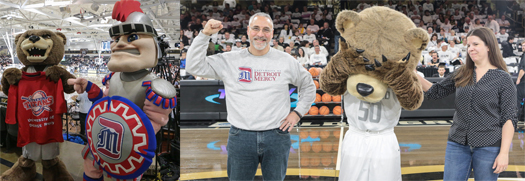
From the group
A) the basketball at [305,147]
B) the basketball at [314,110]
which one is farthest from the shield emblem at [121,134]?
the basketball at [314,110]

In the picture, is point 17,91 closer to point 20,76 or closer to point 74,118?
point 20,76

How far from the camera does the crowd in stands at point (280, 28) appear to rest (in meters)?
6.14

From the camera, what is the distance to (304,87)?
178 centimetres

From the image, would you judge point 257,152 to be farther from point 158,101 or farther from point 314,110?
point 314,110

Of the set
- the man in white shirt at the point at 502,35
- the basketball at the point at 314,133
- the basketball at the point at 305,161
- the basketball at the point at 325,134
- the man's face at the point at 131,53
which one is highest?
the man in white shirt at the point at 502,35

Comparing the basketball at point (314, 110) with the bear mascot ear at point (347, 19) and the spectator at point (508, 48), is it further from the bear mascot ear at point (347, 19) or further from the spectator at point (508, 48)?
the spectator at point (508, 48)

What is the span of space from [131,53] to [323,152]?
7.51 feet

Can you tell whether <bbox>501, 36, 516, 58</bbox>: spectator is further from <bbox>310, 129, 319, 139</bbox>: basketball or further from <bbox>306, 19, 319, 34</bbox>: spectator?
<bbox>310, 129, 319, 139</bbox>: basketball

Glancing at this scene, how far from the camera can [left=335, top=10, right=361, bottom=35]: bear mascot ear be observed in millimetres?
1413

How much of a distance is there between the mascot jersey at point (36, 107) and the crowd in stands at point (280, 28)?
373cm

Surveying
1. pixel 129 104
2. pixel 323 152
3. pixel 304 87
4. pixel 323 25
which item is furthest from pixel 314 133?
pixel 323 25

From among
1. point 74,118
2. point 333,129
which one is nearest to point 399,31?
point 74,118

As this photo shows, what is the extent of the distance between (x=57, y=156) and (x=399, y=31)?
2337 millimetres

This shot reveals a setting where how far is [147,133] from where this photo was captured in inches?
67.9
